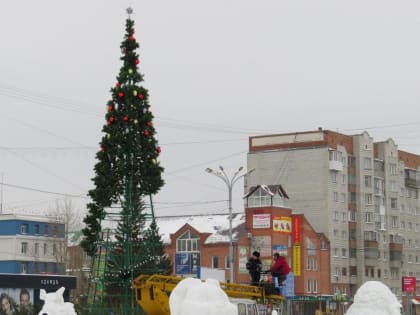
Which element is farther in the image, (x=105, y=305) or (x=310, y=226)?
(x=310, y=226)

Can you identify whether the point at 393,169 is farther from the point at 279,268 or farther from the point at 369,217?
the point at 279,268

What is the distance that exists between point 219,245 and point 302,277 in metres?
7.66

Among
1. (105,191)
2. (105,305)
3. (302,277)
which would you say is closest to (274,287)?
(105,305)

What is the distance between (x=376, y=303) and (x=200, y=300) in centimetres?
223

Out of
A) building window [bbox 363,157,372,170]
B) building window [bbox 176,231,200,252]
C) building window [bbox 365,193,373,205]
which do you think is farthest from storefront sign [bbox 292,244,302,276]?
building window [bbox 363,157,372,170]

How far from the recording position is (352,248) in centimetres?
8675

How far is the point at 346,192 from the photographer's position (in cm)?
8675

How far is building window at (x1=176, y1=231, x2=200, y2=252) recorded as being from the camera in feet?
267

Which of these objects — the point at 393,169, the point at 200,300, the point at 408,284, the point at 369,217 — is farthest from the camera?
the point at 393,169

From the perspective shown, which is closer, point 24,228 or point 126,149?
point 126,149

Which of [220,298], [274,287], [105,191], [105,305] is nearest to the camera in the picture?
[220,298]

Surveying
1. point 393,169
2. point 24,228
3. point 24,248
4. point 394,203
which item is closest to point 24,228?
point 24,228

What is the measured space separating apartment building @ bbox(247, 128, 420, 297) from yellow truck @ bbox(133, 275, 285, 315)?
61.7m

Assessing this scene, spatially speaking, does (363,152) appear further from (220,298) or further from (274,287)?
(220,298)
